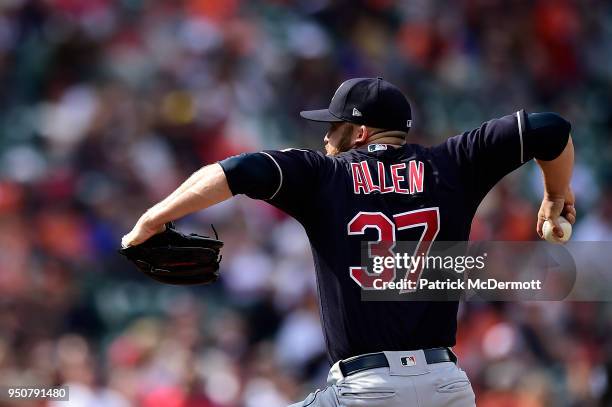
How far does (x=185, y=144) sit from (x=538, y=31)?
→ 359 centimetres

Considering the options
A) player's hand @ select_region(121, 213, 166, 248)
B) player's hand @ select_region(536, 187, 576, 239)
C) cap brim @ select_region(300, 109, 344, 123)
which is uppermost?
cap brim @ select_region(300, 109, 344, 123)

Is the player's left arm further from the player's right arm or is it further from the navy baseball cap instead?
the player's right arm

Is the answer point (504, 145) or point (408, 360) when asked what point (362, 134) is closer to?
point (504, 145)

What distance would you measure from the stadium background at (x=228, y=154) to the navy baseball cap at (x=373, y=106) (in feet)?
11.8

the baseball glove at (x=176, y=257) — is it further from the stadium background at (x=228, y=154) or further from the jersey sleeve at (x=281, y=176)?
the stadium background at (x=228, y=154)

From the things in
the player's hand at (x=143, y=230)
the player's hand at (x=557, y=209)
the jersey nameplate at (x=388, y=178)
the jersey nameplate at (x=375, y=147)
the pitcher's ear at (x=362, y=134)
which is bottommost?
the player's hand at (x=557, y=209)

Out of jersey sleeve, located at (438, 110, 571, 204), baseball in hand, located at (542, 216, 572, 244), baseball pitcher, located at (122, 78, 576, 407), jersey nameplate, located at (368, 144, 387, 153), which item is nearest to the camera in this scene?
baseball pitcher, located at (122, 78, 576, 407)

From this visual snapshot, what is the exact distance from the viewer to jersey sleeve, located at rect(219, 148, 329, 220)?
122 inches

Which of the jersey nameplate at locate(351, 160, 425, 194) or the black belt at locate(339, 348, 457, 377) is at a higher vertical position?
the jersey nameplate at locate(351, 160, 425, 194)

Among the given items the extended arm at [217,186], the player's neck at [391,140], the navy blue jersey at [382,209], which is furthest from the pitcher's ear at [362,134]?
the extended arm at [217,186]

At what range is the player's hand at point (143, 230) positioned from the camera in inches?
124

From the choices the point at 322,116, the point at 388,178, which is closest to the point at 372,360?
the point at 388,178

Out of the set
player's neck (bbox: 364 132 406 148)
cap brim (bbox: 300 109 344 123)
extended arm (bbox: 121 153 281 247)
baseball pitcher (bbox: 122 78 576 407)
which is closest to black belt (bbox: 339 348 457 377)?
baseball pitcher (bbox: 122 78 576 407)

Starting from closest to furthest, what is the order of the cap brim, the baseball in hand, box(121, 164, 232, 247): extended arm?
box(121, 164, 232, 247): extended arm → the cap brim → the baseball in hand
